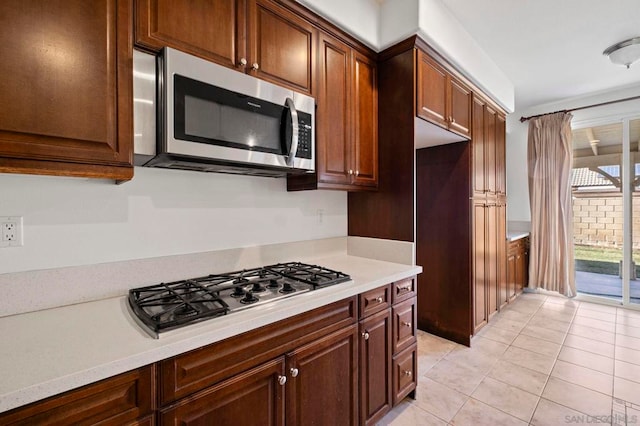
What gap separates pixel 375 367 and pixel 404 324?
36cm

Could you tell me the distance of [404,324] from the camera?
1.88 meters

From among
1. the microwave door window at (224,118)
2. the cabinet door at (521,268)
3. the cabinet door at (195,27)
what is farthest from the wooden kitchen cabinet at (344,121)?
the cabinet door at (521,268)

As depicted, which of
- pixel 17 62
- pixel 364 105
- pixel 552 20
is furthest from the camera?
pixel 552 20

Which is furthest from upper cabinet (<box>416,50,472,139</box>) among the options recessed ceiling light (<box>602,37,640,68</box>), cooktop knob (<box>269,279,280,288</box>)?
cooktop knob (<box>269,279,280,288</box>)

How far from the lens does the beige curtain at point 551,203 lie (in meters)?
3.78

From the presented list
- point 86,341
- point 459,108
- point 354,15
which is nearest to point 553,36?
point 459,108

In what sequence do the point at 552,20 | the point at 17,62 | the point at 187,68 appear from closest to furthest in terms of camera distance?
the point at 17,62 < the point at 187,68 < the point at 552,20

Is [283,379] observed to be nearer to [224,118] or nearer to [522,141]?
[224,118]

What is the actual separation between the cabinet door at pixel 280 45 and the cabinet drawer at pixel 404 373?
1.76 metres

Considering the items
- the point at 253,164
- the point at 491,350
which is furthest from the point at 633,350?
the point at 253,164

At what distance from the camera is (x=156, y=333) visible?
0.92 meters

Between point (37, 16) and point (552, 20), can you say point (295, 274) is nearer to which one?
point (37, 16)

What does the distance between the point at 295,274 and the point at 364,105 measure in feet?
4.22

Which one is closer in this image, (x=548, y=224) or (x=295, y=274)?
(x=295, y=274)
